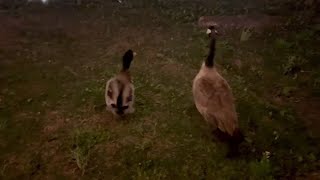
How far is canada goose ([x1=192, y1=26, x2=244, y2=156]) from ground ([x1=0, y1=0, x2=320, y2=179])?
0.64 meters

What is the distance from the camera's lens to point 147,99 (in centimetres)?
1153

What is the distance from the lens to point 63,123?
411 inches

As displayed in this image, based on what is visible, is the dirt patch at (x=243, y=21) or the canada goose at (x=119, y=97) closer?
the canada goose at (x=119, y=97)

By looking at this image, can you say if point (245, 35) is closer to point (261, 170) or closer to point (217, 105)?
point (217, 105)

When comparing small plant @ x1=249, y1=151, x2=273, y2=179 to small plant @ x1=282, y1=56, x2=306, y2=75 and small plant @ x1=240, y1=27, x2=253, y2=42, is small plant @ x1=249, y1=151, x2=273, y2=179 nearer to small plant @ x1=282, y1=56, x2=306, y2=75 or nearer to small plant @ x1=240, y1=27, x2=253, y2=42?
small plant @ x1=282, y1=56, x2=306, y2=75

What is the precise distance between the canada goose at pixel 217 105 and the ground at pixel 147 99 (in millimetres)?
639

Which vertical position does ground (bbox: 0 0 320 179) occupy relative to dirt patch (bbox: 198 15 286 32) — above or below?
below

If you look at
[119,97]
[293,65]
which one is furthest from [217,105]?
A: [293,65]

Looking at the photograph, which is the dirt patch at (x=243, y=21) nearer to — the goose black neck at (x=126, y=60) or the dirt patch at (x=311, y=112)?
the dirt patch at (x=311, y=112)

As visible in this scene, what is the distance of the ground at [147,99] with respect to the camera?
8883mm

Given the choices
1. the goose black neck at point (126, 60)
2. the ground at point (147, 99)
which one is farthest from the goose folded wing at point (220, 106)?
the goose black neck at point (126, 60)

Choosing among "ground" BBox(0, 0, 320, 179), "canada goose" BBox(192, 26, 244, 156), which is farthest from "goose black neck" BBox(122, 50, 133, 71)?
"canada goose" BBox(192, 26, 244, 156)

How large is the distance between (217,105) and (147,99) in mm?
2913

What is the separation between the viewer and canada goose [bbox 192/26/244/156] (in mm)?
8492
